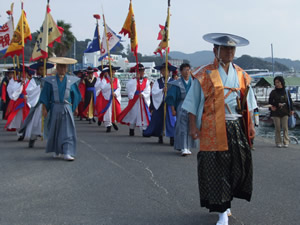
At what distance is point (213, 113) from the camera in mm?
4094

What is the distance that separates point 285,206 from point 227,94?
64.8 inches

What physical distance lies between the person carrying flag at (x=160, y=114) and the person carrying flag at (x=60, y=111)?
8.81 feet

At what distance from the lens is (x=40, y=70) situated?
9.38 metres

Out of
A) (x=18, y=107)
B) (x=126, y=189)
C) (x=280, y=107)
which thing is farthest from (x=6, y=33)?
(x=126, y=189)

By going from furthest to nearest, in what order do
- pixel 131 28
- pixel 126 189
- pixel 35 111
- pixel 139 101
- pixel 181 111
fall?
pixel 131 28, pixel 139 101, pixel 35 111, pixel 181 111, pixel 126 189

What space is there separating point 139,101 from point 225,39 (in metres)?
7.82

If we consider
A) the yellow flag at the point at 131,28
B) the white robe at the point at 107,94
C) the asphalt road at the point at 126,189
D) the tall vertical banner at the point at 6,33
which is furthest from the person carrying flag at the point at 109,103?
the asphalt road at the point at 126,189

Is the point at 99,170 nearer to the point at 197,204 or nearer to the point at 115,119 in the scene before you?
the point at 197,204

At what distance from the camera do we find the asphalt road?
4.43 meters

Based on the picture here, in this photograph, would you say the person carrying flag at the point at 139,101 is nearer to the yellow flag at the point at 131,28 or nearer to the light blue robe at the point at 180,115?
the yellow flag at the point at 131,28

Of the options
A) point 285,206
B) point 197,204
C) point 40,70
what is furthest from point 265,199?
point 40,70

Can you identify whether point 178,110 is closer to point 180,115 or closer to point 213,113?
point 180,115

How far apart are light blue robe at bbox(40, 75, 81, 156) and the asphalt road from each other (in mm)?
309

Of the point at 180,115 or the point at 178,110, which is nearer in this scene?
the point at 180,115
